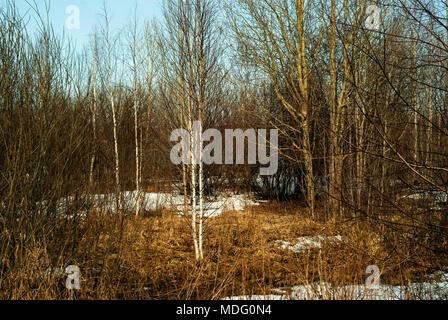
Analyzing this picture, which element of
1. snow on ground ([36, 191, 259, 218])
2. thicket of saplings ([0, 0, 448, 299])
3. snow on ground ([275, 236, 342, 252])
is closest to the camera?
thicket of saplings ([0, 0, 448, 299])

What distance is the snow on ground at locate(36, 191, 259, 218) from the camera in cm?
424

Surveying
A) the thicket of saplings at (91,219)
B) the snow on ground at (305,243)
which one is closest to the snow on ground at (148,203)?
the thicket of saplings at (91,219)

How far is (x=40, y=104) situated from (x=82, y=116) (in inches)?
21.8

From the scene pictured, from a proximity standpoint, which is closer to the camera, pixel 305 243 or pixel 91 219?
pixel 91 219

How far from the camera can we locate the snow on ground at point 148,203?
13.9 feet

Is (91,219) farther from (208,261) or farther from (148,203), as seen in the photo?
(148,203)

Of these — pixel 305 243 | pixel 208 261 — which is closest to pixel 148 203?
pixel 305 243

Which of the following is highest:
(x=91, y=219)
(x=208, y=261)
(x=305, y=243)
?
(x=91, y=219)

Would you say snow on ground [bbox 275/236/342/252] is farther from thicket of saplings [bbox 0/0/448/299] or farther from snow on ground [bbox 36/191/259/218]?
snow on ground [bbox 36/191/259/218]

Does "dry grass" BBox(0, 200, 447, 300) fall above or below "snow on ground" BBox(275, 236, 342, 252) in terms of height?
above

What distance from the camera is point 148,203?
1048cm

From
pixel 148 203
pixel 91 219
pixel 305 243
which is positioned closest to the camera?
pixel 91 219

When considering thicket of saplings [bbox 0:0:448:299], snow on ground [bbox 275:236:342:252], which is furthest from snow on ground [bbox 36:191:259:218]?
snow on ground [bbox 275:236:342:252]
